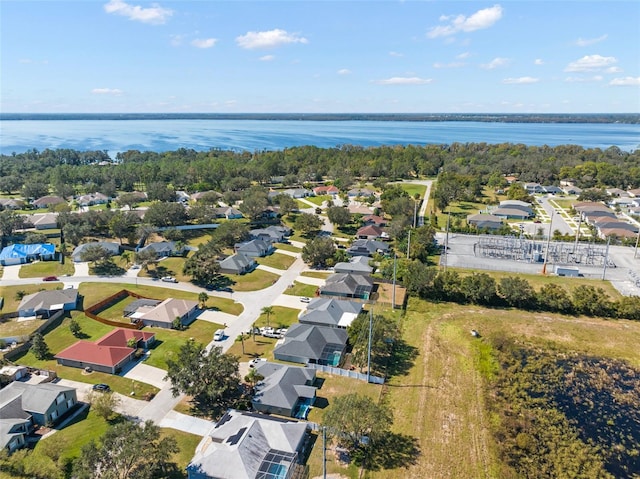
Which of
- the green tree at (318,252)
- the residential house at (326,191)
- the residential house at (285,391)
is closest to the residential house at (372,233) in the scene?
the green tree at (318,252)

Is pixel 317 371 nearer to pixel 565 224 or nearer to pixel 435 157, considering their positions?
pixel 565 224

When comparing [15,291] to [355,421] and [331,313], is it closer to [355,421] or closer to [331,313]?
[331,313]

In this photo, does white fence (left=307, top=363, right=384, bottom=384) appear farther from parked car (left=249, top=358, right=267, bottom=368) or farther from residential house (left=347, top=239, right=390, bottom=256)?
residential house (left=347, top=239, right=390, bottom=256)

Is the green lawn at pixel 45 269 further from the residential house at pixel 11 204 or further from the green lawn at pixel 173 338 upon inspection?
the residential house at pixel 11 204

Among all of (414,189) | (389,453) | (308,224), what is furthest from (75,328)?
(414,189)

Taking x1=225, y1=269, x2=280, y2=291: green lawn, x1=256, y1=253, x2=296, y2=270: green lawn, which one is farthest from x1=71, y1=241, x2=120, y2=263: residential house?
x1=256, y1=253, x2=296, y2=270: green lawn

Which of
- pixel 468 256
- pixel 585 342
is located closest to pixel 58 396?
pixel 585 342
